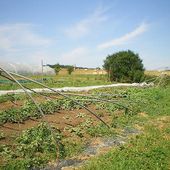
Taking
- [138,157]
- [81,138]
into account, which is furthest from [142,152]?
[81,138]

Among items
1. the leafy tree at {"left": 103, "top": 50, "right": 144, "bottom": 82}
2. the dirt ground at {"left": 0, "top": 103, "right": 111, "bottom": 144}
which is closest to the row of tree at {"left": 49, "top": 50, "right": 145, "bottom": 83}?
the leafy tree at {"left": 103, "top": 50, "right": 144, "bottom": 82}

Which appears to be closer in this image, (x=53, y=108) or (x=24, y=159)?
(x=24, y=159)

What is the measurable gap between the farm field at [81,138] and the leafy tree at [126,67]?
20.8 meters

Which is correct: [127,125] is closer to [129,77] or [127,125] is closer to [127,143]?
[127,143]

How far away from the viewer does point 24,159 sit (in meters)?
6.44

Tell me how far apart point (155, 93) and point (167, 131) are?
9614 millimetres

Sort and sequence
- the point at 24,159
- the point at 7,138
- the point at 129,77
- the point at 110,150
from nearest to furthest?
1. the point at 24,159
2. the point at 110,150
3. the point at 7,138
4. the point at 129,77

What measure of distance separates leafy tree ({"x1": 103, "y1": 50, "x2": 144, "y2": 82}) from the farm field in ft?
68.4

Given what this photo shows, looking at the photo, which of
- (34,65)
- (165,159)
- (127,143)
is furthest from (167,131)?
(34,65)

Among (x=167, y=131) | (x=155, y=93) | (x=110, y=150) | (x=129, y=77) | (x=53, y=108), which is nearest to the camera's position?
(x=110, y=150)

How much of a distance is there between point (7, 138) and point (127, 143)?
126 inches

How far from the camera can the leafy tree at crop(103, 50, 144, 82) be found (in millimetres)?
33406

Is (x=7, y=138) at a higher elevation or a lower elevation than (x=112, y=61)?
lower

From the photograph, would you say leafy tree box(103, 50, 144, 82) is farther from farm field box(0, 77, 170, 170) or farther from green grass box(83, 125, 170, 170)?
green grass box(83, 125, 170, 170)
